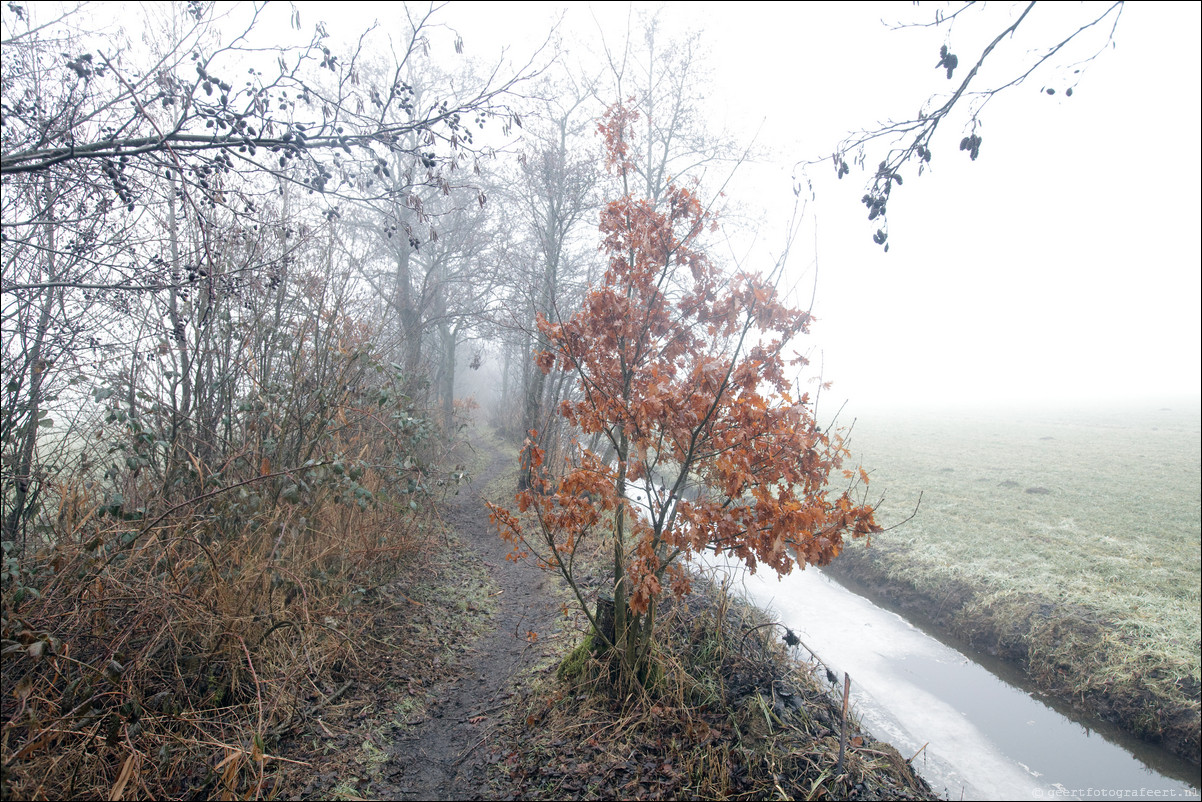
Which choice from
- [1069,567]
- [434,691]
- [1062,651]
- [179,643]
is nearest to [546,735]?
[434,691]

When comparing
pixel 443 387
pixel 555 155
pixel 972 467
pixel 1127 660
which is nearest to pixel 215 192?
pixel 1127 660

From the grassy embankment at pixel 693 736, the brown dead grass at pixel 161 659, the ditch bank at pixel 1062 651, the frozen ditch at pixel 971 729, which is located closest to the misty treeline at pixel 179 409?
the brown dead grass at pixel 161 659

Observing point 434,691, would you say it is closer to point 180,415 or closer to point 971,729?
point 180,415

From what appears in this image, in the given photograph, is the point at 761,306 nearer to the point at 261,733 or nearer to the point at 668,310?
the point at 668,310

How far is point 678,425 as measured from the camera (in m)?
3.24

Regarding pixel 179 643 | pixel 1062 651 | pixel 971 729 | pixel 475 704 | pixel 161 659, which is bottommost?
pixel 971 729

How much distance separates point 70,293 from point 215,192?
2.42m

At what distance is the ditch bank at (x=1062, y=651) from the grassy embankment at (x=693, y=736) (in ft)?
9.11

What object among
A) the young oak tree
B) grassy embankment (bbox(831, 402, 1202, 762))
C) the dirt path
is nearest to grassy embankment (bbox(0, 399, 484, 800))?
the dirt path

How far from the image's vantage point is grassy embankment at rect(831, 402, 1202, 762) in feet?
17.2

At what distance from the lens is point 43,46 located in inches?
137

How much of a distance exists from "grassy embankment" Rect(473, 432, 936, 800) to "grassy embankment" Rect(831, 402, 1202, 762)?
3.06m

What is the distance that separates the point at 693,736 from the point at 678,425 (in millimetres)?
1821

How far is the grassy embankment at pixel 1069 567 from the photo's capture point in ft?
17.2
